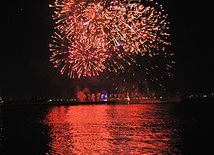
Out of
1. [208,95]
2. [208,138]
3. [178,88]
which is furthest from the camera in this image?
[208,95]

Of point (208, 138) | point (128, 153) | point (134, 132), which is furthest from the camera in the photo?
point (134, 132)

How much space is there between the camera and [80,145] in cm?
1480

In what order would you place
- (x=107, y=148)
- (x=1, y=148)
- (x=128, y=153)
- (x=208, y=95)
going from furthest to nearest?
(x=208, y=95) < (x=1, y=148) < (x=107, y=148) < (x=128, y=153)

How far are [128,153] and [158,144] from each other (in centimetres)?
273

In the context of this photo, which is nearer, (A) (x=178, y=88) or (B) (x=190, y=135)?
(B) (x=190, y=135)

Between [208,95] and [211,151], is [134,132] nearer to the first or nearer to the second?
[211,151]

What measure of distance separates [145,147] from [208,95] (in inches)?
4024

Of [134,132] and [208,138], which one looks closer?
[208,138]

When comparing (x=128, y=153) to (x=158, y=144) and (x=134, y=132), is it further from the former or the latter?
(x=134, y=132)

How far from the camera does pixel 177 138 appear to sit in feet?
53.4

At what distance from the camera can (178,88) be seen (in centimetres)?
9594

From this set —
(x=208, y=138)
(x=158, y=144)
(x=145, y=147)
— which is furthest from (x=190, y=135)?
(x=145, y=147)

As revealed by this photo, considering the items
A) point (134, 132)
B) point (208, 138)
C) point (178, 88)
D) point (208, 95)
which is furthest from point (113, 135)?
point (208, 95)

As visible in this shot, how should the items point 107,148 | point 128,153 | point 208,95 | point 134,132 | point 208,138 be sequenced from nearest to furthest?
point 128,153, point 107,148, point 208,138, point 134,132, point 208,95
